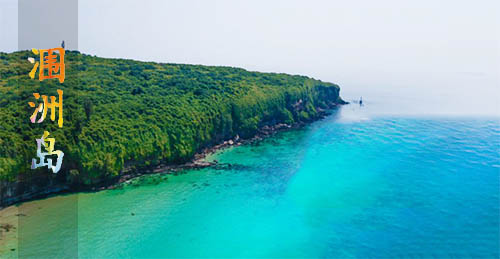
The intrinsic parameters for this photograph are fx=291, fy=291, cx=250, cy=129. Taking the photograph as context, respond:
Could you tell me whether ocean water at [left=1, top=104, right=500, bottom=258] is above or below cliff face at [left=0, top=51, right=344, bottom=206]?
below

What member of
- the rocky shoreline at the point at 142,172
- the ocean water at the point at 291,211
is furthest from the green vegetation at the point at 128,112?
the ocean water at the point at 291,211

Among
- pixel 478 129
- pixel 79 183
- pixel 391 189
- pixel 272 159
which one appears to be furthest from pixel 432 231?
pixel 478 129

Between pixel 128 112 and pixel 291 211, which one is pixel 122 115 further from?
pixel 291 211

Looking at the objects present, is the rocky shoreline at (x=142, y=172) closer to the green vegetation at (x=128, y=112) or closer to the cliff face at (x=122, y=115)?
the cliff face at (x=122, y=115)

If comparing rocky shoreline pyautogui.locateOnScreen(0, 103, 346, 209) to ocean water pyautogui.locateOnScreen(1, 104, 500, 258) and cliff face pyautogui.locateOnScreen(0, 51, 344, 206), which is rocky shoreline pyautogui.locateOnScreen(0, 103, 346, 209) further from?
ocean water pyautogui.locateOnScreen(1, 104, 500, 258)

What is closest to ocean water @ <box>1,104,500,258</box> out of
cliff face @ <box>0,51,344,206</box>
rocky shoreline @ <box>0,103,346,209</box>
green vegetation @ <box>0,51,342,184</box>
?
rocky shoreline @ <box>0,103,346,209</box>

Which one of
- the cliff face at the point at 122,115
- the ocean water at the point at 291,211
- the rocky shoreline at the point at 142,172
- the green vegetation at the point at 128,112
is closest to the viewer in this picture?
the ocean water at the point at 291,211

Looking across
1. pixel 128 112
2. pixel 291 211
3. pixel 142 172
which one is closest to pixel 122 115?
pixel 128 112
